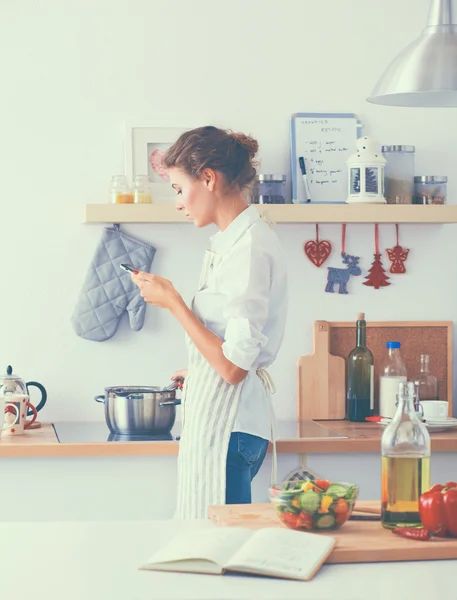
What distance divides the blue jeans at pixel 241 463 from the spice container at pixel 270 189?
1.12m

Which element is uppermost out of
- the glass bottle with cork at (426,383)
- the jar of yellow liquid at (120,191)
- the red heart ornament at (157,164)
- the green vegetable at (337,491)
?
the red heart ornament at (157,164)

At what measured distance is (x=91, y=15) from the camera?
3346 mm

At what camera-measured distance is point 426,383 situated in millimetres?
3408

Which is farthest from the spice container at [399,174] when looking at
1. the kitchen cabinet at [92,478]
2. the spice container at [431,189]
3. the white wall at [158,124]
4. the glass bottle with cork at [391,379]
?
the kitchen cabinet at [92,478]

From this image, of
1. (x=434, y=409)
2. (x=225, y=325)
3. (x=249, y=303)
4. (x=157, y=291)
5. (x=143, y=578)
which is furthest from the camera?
(x=434, y=409)

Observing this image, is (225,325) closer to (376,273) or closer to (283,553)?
(283,553)

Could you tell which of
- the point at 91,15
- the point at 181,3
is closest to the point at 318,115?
the point at 181,3

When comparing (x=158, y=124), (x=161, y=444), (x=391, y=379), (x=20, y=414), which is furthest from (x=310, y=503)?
(x=158, y=124)

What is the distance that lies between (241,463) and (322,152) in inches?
56.0

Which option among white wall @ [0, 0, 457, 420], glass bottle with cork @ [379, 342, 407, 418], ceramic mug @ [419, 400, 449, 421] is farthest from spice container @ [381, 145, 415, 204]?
ceramic mug @ [419, 400, 449, 421]

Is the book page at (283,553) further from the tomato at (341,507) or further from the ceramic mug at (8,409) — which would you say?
the ceramic mug at (8,409)

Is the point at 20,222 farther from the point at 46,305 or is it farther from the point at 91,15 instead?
the point at 91,15

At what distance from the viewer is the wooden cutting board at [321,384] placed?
3.37m

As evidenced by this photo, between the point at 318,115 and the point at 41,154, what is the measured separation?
98cm
